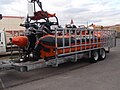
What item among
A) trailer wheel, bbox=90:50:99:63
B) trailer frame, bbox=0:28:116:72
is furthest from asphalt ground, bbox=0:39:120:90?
trailer wheel, bbox=90:50:99:63

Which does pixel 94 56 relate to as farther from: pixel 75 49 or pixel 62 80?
pixel 62 80

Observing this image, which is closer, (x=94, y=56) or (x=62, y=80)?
(x=62, y=80)

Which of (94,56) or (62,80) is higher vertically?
(94,56)

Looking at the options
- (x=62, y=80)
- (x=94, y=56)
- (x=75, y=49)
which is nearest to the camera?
(x=62, y=80)

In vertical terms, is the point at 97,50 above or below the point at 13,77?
above

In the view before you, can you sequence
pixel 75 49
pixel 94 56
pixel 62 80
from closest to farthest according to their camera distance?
pixel 62 80 < pixel 75 49 < pixel 94 56

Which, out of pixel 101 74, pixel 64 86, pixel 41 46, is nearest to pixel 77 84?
pixel 64 86

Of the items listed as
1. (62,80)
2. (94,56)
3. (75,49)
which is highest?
(75,49)

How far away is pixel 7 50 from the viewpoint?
51.6 feet

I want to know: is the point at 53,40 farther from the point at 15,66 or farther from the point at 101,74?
the point at 101,74

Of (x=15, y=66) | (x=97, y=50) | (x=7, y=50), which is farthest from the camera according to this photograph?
(x=7, y=50)

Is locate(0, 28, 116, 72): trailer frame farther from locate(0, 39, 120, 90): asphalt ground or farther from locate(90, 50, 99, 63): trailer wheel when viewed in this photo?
locate(0, 39, 120, 90): asphalt ground

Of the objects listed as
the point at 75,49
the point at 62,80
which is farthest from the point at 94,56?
the point at 62,80

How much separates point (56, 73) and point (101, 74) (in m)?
1.84
